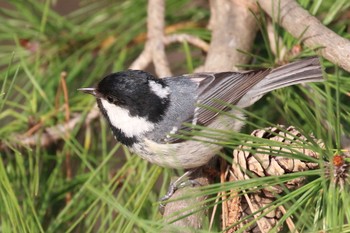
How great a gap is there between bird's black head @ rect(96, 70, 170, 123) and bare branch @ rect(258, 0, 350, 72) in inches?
14.3

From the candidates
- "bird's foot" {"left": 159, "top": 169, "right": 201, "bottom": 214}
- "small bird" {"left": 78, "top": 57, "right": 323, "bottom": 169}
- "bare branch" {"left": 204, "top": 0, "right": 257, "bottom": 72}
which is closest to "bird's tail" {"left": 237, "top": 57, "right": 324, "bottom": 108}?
"small bird" {"left": 78, "top": 57, "right": 323, "bottom": 169}

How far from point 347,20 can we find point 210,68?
461 mm

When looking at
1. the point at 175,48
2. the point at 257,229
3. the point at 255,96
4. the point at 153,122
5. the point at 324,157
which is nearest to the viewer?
the point at 324,157

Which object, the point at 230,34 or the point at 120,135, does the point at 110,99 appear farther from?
the point at 230,34

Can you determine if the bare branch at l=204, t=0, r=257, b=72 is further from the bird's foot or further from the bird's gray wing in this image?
the bird's foot

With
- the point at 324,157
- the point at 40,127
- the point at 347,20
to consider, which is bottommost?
the point at 40,127

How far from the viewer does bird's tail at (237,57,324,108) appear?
152 cm

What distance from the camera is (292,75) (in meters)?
1.55

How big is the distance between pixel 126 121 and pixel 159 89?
4.9 inches

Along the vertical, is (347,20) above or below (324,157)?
above

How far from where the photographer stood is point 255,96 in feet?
5.66

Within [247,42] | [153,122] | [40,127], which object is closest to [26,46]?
[40,127]

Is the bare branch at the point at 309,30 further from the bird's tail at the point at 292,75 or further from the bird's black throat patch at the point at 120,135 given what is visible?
the bird's black throat patch at the point at 120,135

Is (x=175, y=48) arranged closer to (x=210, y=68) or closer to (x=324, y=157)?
(x=210, y=68)
